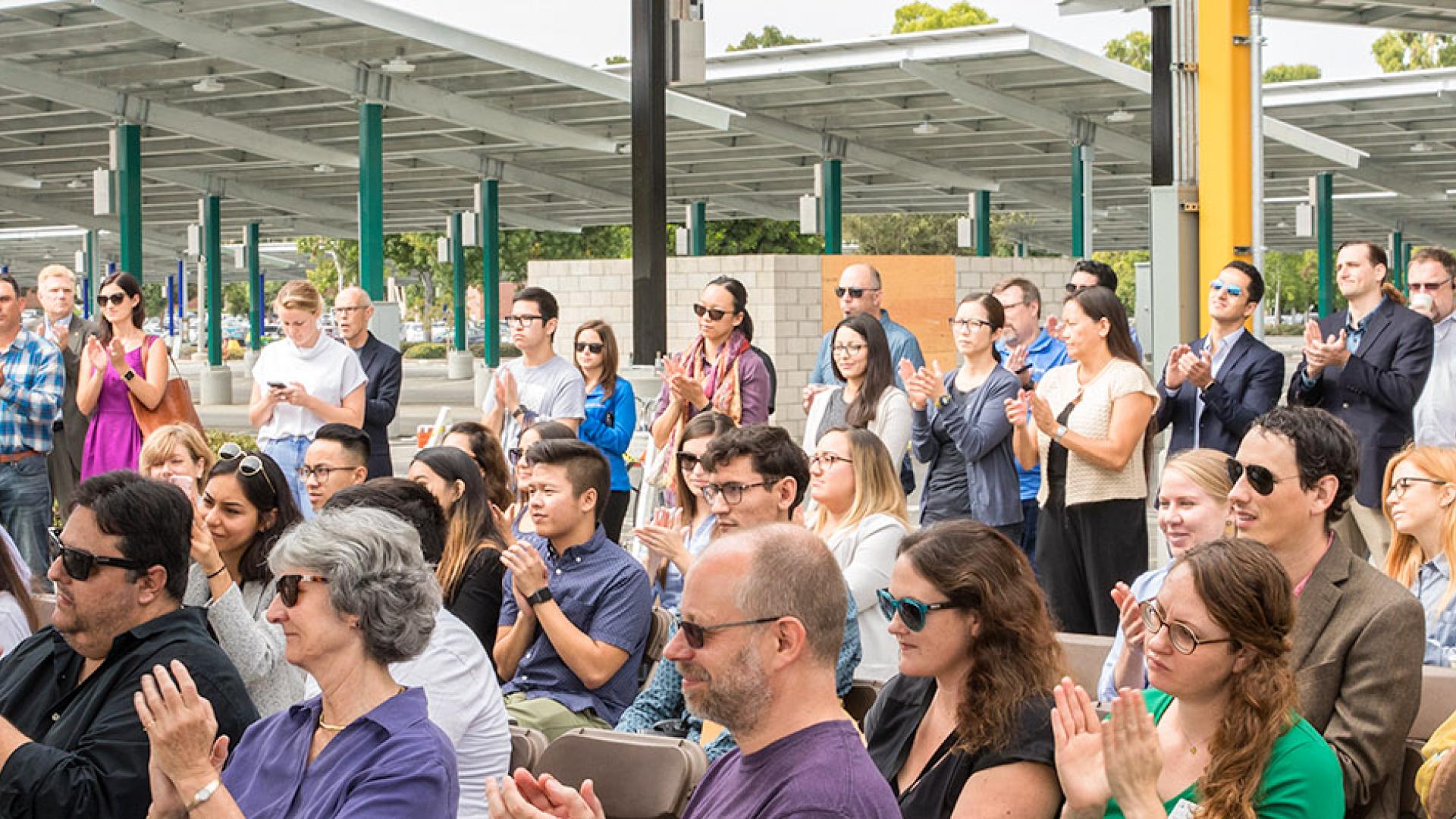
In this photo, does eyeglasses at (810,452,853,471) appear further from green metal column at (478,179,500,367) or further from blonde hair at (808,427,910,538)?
green metal column at (478,179,500,367)

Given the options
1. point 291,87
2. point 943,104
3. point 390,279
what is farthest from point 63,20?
point 390,279

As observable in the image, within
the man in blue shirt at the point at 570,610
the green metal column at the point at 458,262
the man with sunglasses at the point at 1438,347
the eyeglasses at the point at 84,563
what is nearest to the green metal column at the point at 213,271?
the green metal column at the point at 458,262

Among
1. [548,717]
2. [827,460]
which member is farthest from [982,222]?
[548,717]

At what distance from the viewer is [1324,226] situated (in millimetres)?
33906

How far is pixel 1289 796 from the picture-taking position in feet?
11.6

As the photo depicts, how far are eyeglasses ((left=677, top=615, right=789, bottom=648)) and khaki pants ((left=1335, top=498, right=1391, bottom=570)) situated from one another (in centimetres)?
543

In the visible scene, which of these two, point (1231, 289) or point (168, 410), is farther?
point (168, 410)

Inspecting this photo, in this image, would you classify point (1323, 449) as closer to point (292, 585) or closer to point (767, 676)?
point (767, 676)

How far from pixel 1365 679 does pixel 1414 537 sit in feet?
4.62

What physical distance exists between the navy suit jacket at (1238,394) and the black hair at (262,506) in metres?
3.74

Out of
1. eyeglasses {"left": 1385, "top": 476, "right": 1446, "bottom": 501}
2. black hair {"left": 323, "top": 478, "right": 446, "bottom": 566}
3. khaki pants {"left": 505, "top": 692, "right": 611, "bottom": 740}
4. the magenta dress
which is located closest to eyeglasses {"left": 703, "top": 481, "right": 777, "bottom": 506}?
khaki pants {"left": 505, "top": 692, "right": 611, "bottom": 740}

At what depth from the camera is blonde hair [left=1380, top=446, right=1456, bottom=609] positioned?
16.7 ft

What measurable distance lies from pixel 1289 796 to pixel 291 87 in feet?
64.6

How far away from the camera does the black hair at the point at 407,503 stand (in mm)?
4801
